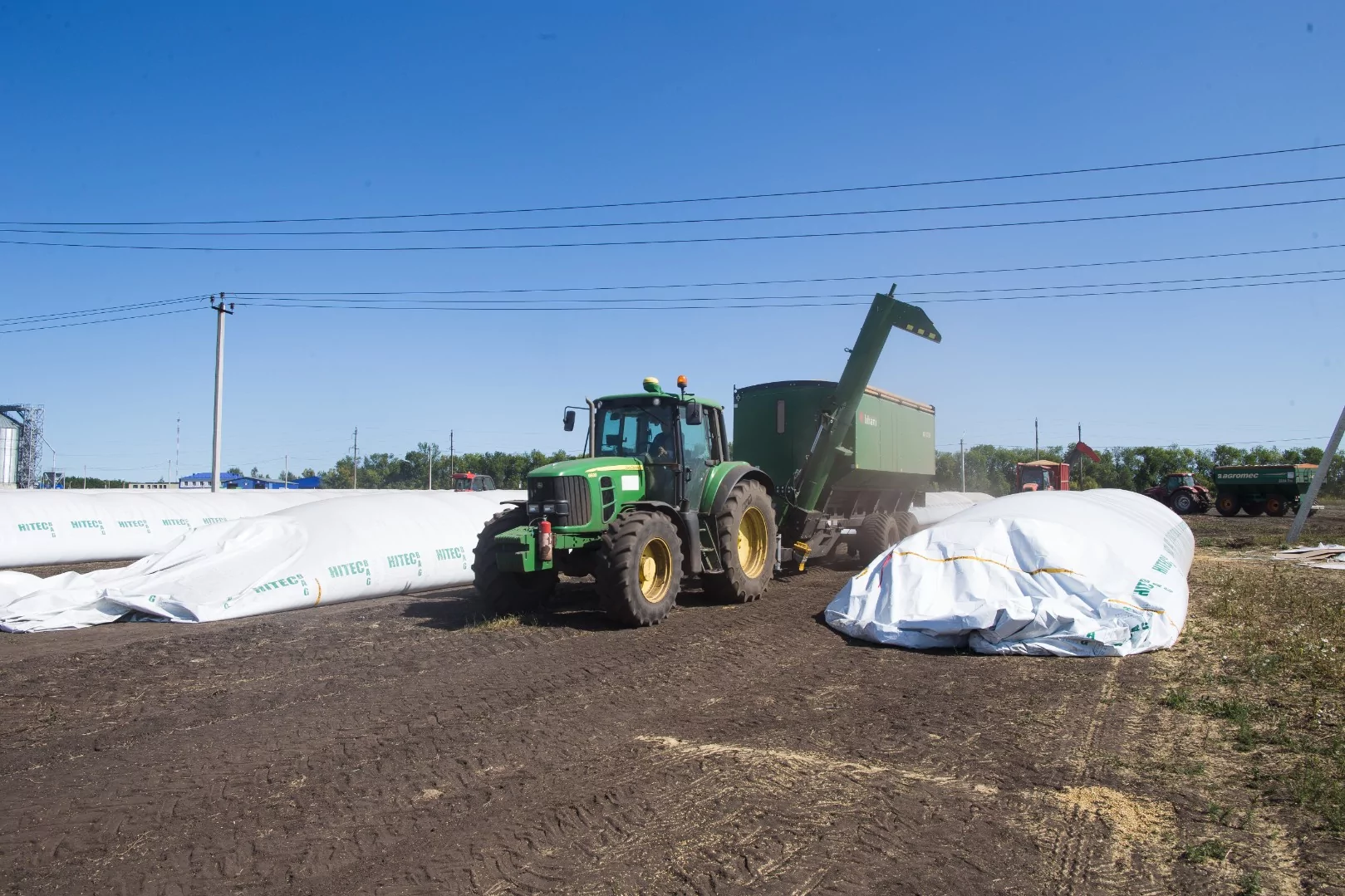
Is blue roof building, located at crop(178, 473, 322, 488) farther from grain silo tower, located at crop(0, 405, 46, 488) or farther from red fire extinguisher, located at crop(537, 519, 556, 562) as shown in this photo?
red fire extinguisher, located at crop(537, 519, 556, 562)

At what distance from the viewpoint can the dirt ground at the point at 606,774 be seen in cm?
366

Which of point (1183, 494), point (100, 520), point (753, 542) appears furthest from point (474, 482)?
point (1183, 494)

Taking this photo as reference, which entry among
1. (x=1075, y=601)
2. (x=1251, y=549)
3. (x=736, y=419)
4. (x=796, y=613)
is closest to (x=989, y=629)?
(x=1075, y=601)

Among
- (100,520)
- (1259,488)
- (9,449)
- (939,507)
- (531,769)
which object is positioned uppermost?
(9,449)

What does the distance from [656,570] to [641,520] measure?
809 millimetres

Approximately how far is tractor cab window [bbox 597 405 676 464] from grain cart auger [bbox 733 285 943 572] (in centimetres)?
318

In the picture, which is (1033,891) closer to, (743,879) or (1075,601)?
(743,879)

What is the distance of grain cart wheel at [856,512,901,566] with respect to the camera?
50.0 ft

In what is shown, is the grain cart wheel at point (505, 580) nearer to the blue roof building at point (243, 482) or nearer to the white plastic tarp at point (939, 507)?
the white plastic tarp at point (939, 507)

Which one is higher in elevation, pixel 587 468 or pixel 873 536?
pixel 587 468

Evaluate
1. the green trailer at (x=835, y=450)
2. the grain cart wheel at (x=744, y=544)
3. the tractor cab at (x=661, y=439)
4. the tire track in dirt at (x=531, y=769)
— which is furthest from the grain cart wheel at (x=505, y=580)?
the green trailer at (x=835, y=450)

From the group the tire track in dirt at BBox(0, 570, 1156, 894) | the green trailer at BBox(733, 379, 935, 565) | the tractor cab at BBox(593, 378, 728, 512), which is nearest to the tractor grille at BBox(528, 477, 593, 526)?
the tractor cab at BBox(593, 378, 728, 512)

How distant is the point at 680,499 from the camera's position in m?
10.7

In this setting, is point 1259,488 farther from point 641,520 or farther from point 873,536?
point 641,520
